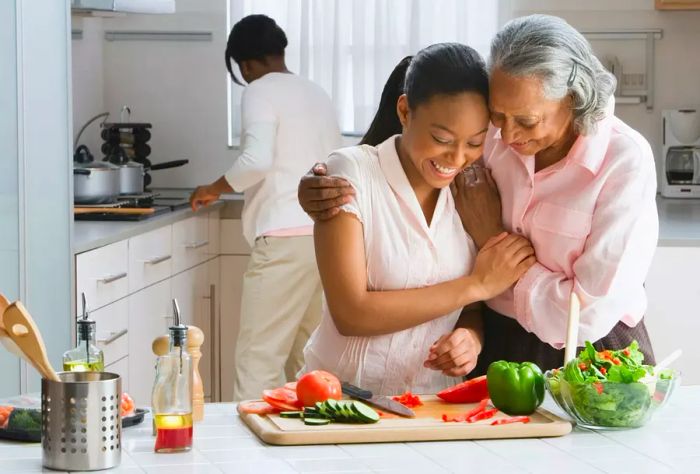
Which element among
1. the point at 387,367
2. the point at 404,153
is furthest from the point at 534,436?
the point at 404,153

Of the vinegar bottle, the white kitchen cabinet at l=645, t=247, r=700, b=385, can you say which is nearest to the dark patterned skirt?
the vinegar bottle

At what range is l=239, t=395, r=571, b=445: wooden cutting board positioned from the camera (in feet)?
5.73

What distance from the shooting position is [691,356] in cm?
362

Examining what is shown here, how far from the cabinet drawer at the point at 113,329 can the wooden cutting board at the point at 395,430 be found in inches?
70.2

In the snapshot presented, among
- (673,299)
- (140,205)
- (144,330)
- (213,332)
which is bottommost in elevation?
(213,332)

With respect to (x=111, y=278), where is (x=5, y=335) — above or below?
above

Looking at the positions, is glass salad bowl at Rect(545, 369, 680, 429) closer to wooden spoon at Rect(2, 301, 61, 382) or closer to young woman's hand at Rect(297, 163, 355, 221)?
young woman's hand at Rect(297, 163, 355, 221)

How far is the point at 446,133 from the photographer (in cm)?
206

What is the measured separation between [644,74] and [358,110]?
120 cm

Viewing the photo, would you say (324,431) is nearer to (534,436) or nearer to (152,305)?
(534,436)

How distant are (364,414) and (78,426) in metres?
0.42

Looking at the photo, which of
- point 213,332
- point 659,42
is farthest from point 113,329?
point 659,42

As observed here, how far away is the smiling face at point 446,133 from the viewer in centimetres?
206

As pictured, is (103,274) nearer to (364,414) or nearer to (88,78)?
(88,78)
